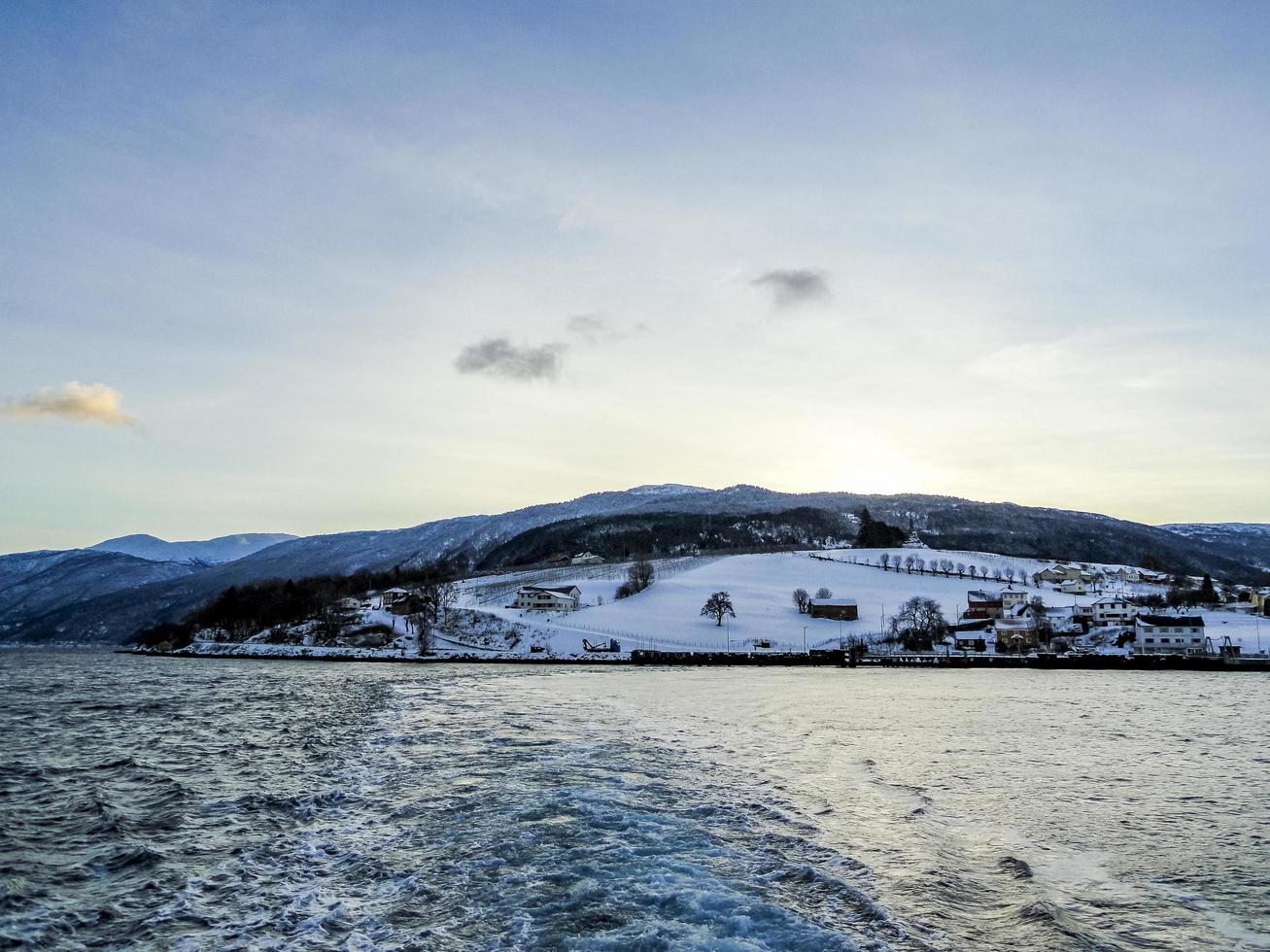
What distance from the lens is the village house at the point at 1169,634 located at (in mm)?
108375

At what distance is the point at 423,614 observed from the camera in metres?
118

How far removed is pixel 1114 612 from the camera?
5084 inches

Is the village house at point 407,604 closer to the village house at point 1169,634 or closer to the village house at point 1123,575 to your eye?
the village house at point 1169,634

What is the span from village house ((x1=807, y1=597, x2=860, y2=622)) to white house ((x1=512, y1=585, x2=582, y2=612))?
39790mm

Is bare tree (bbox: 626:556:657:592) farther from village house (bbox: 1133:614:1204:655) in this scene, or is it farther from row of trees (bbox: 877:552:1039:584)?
village house (bbox: 1133:614:1204:655)

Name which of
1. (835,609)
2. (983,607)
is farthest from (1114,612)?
(835,609)

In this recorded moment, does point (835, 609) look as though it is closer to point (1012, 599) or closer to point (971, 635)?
point (971, 635)

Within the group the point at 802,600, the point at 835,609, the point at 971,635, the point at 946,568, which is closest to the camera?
the point at 971,635

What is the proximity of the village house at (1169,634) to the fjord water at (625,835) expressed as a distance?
3657 inches

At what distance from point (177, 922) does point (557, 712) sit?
27.5 m

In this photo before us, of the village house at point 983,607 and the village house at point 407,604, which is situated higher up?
the village house at point 407,604

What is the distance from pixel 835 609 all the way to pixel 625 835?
380 feet

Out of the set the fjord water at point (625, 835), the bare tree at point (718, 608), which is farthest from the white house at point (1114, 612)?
the fjord water at point (625, 835)

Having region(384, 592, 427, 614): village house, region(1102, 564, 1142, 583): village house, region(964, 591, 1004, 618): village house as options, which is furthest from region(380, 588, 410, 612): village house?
region(1102, 564, 1142, 583): village house
